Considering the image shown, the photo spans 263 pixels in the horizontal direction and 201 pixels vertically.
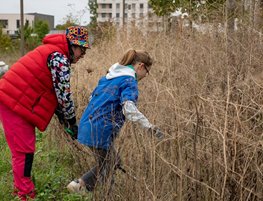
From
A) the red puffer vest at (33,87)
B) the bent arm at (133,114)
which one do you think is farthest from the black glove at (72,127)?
the bent arm at (133,114)

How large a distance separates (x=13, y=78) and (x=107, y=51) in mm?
5029

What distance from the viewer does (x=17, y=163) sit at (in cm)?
484

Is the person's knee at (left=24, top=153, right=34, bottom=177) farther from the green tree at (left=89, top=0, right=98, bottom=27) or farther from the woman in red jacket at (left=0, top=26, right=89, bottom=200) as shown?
the green tree at (left=89, top=0, right=98, bottom=27)

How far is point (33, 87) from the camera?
4770mm

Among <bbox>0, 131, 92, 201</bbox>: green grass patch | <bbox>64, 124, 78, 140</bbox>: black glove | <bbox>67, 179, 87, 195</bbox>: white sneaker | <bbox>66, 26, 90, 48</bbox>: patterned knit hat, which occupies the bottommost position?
<bbox>0, 131, 92, 201</bbox>: green grass patch

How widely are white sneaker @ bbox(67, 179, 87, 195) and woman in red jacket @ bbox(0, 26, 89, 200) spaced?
39 cm

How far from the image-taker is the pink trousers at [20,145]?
4.77m

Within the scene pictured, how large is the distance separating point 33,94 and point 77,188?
0.93 metres

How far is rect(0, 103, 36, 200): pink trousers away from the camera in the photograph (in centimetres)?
477

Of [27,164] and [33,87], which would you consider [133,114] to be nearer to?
[33,87]

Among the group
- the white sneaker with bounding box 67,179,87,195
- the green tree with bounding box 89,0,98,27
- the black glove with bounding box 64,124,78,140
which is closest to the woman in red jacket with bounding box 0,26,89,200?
the black glove with bounding box 64,124,78,140

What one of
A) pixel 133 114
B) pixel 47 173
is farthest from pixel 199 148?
pixel 47 173

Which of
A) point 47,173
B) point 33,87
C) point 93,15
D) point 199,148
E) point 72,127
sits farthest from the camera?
point 93,15

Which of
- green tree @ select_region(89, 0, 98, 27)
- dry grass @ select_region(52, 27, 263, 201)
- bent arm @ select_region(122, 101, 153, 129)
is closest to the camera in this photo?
dry grass @ select_region(52, 27, 263, 201)
